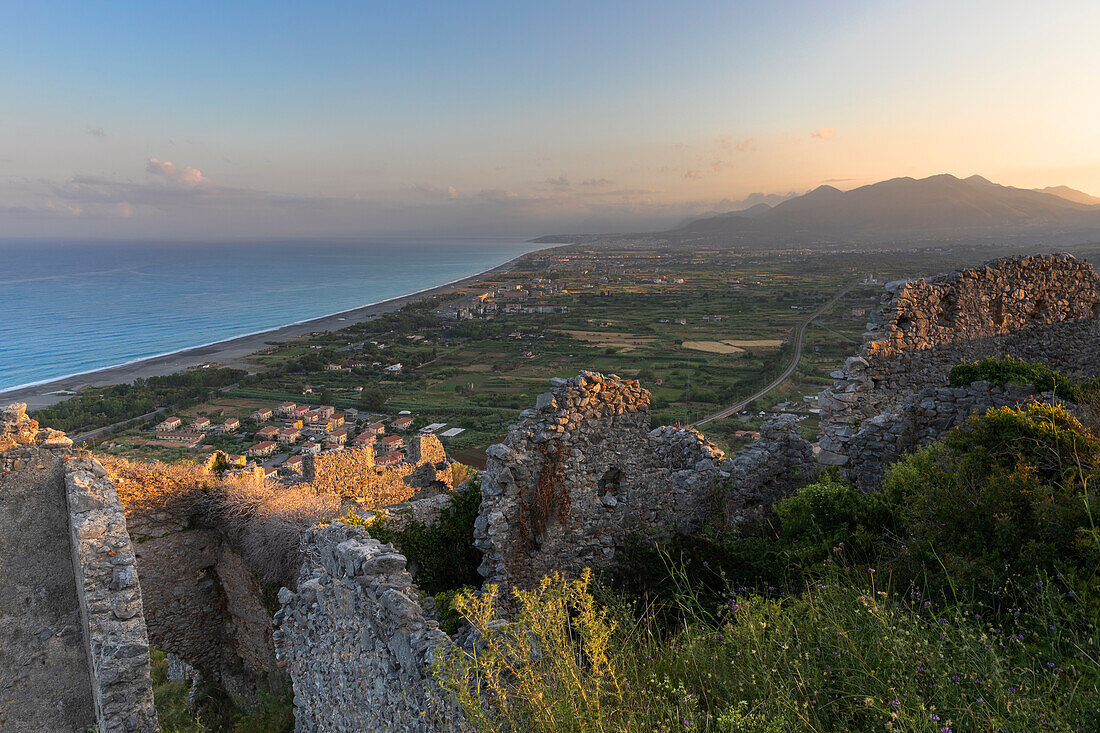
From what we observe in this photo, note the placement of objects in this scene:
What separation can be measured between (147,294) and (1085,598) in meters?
175

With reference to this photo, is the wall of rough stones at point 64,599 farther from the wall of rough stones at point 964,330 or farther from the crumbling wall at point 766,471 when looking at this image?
the wall of rough stones at point 964,330

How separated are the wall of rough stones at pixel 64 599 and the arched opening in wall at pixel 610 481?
5990mm

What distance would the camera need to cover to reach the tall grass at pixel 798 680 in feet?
7.97

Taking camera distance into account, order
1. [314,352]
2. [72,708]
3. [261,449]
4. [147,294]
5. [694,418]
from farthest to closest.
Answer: [147,294], [314,352], [694,418], [261,449], [72,708]

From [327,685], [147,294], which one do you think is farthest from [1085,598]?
[147,294]

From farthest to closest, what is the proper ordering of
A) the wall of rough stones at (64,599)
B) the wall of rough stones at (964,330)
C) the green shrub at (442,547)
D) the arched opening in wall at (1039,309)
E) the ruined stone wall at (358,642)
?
the arched opening in wall at (1039,309), the wall of rough stones at (964,330), the green shrub at (442,547), the wall of rough stones at (64,599), the ruined stone wall at (358,642)

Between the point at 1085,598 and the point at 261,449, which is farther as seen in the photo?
the point at 261,449

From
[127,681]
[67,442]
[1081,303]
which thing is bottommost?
[127,681]

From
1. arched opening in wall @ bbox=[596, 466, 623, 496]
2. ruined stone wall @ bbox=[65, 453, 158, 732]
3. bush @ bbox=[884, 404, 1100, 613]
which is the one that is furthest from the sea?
bush @ bbox=[884, 404, 1100, 613]

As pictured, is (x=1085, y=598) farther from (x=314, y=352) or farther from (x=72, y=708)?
(x=314, y=352)

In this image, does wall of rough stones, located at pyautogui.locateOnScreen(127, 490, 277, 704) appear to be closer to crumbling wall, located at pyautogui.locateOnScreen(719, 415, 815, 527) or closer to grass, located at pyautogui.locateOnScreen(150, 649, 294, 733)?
grass, located at pyautogui.locateOnScreen(150, 649, 294, 733)

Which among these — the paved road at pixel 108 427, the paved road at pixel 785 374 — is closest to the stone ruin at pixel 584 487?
the paved road at pixel 785 374

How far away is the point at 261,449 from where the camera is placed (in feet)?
121

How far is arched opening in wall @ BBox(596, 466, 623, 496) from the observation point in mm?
7121
